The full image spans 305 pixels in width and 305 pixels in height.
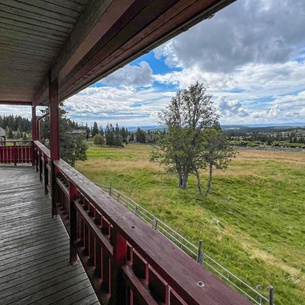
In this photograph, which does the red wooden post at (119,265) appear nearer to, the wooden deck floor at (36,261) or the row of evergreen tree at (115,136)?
the wooden deck floor at (36,261)

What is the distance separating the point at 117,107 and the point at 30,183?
2930 centimetres

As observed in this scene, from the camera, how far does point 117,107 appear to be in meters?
33.4

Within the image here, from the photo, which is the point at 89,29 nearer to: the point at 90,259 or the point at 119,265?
the point at 119,265

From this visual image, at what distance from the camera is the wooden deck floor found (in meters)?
1.79

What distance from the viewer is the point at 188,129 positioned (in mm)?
14016

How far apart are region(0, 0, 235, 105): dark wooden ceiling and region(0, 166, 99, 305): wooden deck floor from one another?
6.70 ft

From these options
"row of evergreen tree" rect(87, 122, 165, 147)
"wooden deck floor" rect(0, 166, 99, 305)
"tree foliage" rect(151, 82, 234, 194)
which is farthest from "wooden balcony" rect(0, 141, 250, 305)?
"row of evergreen tree" rect(87, 122, 165, 147)

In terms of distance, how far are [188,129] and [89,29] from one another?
12.7 meters

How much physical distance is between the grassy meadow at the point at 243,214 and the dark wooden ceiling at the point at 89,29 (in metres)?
6.85

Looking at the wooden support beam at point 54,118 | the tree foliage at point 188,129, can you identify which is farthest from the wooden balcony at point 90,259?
the tree foliage at point 188,129

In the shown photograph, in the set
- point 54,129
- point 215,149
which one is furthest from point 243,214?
point 54,129

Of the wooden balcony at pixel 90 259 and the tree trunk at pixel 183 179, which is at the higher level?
the wooden balcony at pixel 90 259

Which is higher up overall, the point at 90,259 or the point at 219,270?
the point at 90,259

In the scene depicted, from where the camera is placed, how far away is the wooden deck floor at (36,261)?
1785mm
